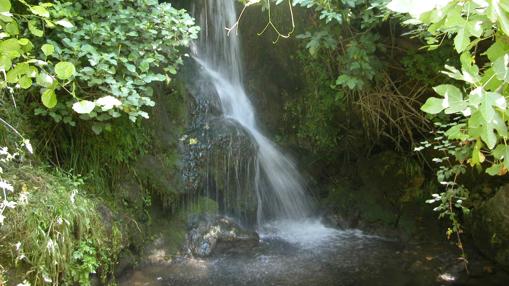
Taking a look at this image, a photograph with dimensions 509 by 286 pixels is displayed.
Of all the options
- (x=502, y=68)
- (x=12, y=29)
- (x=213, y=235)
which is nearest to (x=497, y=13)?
(x=502, y=68)

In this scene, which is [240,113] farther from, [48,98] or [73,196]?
[48,98]

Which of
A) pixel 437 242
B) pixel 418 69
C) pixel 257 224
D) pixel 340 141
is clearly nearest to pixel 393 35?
pixel 418 69

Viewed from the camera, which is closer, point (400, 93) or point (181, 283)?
point (181, 283)

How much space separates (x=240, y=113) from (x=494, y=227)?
3.61m

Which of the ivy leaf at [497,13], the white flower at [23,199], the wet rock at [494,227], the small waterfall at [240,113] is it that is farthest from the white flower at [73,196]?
the wet rock at [494,227]

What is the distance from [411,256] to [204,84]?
11.0ft

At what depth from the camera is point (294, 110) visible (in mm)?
6371

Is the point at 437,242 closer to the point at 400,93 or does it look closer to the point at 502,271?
the point at 502,271

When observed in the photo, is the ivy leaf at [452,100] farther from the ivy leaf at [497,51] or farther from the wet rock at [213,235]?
the wet rock at [213,235]

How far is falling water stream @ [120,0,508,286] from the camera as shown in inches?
164

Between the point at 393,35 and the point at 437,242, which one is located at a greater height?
the point at 393,35

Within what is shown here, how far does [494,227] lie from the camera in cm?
439

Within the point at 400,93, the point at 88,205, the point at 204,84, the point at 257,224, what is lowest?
the point at 257,224

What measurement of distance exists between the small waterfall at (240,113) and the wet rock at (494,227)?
6.95 feet
